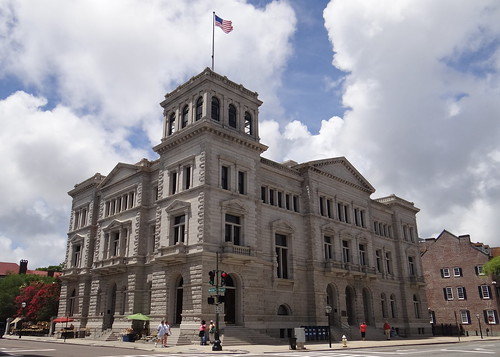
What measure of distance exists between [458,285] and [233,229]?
164ft

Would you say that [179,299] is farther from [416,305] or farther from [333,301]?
[416,305]

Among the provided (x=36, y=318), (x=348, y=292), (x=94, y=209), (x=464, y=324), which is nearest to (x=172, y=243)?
(x=94, y=209)

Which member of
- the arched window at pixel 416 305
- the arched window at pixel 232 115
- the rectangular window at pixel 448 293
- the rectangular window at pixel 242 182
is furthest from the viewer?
the rectangular window at pixel 448 293

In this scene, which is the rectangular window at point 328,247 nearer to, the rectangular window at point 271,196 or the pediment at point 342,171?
the pediment at point 342,171

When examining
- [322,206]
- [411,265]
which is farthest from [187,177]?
[411,265]

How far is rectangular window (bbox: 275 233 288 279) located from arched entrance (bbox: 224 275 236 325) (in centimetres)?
664

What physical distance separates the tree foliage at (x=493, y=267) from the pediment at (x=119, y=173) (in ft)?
172

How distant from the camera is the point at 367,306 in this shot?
53188 mm

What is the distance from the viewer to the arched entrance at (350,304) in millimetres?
49969

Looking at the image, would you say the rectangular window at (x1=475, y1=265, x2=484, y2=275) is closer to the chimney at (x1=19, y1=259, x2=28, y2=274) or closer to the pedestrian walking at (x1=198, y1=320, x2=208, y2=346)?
the pedestrian walking at (x1=198, y1=320, x2=208, y2=346)

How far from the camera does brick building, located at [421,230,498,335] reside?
221 ft

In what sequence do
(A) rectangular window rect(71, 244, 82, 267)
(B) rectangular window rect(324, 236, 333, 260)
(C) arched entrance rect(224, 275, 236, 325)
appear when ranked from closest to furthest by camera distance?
(C) arched entrance rect(224, 275, 236, 325)
(B) rectangular window rect(324, 236, 333, 260)
(A) rectangular window rect(71, 244, 82, 267)

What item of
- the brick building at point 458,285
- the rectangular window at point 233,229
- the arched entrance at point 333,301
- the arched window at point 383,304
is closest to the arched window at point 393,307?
the arched window at point 383,304

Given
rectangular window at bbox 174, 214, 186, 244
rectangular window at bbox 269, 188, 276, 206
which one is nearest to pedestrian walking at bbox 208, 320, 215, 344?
rectangular window at bbox 174, 214, 186, 244
